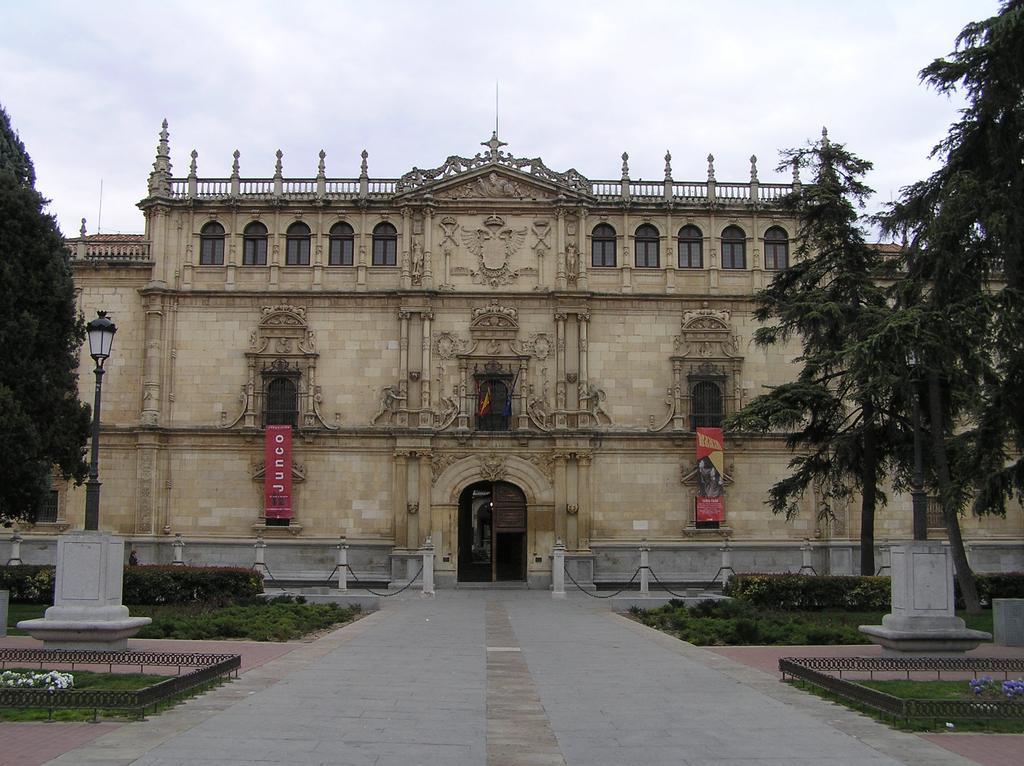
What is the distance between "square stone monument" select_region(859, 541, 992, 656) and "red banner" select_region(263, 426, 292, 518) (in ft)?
90.4

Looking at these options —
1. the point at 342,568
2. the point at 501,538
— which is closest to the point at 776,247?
the point at 501,538

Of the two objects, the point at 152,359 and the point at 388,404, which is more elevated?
the point at 152,359

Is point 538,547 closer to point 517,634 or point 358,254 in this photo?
point 358,254

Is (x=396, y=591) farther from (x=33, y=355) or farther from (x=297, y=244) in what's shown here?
(x=33, y=355)

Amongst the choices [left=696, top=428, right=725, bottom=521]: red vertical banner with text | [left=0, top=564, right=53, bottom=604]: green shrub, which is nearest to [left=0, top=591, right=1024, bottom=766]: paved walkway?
[left=0, top=564, right=53, bottom=604]: green shrub

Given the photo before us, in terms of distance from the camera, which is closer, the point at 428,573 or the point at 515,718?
the point at 515,718

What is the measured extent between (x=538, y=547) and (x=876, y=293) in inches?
648

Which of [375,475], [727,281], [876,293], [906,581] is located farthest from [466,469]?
[906,581]

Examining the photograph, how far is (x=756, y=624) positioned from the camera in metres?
23.6

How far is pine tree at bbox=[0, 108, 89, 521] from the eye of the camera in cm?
2864

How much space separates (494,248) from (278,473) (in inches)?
493

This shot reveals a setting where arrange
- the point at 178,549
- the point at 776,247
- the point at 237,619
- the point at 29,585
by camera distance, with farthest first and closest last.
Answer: the point at 776,247, the point at 178,549, the point at 29,585, the point at 237,619

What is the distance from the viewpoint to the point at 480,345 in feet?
140

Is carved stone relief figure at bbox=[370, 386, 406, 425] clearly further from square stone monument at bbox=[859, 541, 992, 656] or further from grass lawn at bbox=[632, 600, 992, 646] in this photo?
square stone monument at bbox=[859, 541, 992, 656]
